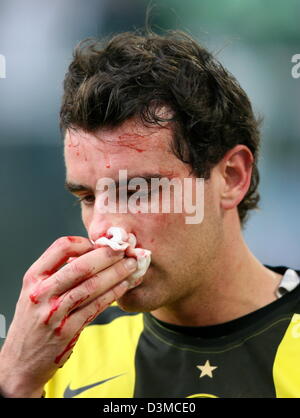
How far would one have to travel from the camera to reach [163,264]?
2.08 m

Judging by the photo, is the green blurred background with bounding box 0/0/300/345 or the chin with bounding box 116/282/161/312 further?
the green blurred background with bounding box 0/0/300/345

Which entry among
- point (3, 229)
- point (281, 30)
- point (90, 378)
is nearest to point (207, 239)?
point (90, 378)

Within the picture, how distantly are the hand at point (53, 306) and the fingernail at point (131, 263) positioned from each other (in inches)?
0.9

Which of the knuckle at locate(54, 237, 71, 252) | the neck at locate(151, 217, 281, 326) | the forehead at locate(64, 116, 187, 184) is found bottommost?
the neck at locate(151, 217, 281, 326)

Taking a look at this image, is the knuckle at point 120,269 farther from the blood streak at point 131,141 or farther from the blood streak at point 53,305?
the blood streak at point 131,141

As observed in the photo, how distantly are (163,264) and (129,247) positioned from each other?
9.6 inches

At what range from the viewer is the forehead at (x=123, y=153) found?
2023 mm

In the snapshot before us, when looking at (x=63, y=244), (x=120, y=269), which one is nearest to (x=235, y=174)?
(x=120, y=269)

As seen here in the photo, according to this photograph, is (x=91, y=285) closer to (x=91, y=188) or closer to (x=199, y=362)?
(x=91, y=188)

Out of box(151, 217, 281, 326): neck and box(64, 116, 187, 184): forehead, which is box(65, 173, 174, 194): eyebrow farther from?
box(151, 217, 281, 326): neck

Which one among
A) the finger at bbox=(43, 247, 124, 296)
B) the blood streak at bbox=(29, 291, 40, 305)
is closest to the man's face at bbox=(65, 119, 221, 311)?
the finger at bbox=(43, 247, 124, 296)

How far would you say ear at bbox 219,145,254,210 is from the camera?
231 cm

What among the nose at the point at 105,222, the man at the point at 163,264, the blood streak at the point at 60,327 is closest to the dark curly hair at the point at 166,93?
the man at the point at 163,264

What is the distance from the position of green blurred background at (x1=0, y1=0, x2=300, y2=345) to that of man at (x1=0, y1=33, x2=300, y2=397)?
2.85 m
